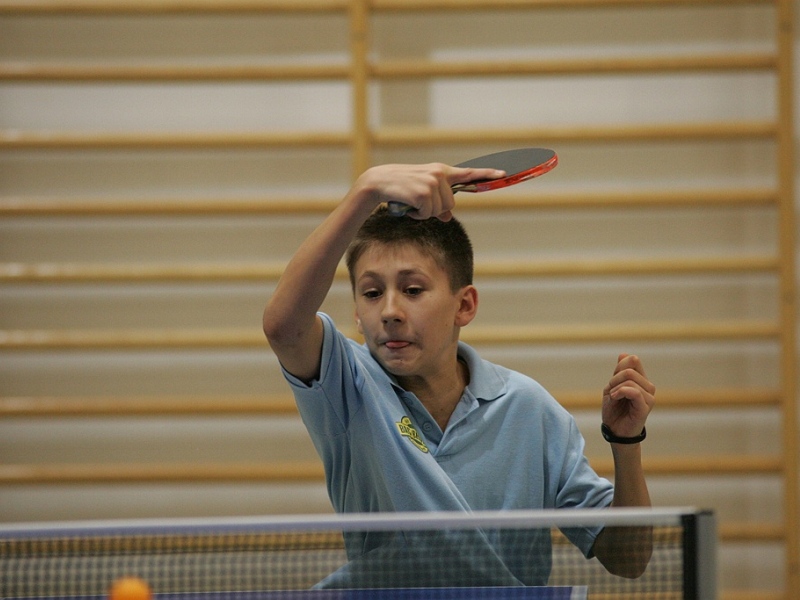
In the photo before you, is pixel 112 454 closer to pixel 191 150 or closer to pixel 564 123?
pixel 191 150

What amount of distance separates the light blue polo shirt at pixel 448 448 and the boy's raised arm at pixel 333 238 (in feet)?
0.22

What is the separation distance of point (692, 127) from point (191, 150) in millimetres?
1857

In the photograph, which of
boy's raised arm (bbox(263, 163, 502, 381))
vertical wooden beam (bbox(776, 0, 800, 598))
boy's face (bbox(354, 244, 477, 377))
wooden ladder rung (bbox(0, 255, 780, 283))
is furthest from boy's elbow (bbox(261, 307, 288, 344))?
vertical wooden beam (bbox(776, 0, 800, 598))

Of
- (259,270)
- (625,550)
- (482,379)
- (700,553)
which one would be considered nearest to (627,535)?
(625,550)

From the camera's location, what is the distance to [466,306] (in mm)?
1724

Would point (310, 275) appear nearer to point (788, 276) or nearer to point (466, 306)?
point (466, 306)

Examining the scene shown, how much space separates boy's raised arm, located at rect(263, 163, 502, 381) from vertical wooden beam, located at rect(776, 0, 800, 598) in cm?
217

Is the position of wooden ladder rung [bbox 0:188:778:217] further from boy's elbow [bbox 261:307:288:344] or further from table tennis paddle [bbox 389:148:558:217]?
boy's elbow [bbox 261:307:288:344]

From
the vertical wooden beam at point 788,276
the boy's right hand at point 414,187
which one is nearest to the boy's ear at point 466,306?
the boy's right hand at point 414,187

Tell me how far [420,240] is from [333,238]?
0.31 meters

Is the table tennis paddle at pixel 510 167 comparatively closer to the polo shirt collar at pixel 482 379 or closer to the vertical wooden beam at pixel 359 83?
the polo shirt collar at pixel 482 379

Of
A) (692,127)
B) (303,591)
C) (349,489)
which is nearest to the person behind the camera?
(303,591)

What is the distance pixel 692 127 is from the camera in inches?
128

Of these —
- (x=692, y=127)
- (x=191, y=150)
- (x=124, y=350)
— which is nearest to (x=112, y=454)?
(x=124, y=350)
